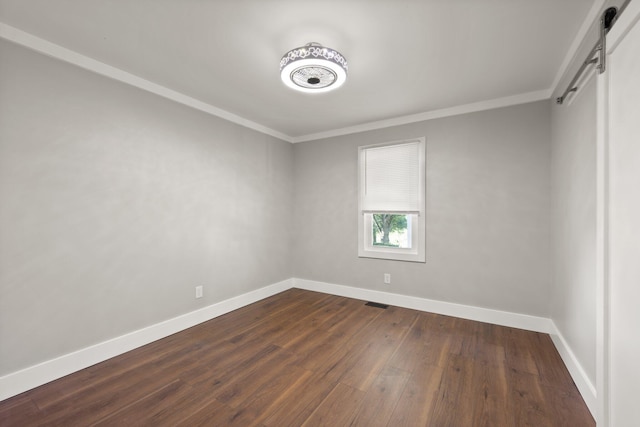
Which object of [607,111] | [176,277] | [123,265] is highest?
[607,111]

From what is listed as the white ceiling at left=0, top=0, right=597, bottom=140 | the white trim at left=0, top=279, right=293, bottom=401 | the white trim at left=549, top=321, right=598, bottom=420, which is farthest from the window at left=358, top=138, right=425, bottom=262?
the white trim at left=0, top=279, right=293, bottom=401

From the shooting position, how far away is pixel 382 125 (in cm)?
376

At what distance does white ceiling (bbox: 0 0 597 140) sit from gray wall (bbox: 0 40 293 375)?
0.38 metres

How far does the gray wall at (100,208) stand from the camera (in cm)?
190

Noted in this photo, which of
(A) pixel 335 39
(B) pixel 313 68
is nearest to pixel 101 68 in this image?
(B) pixel 313 68

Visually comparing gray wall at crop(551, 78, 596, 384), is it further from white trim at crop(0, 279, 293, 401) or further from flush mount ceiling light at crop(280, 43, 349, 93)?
white trim at crop(0, 279, 293, 401)

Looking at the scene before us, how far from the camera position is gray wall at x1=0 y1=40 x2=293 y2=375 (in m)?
1.90

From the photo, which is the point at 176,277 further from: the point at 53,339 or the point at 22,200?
the point at 22,200

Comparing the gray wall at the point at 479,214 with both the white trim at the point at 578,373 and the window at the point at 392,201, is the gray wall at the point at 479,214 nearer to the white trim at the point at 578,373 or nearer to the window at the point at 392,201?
the window at the point at 392,201

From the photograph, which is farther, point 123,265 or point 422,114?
point 422,114

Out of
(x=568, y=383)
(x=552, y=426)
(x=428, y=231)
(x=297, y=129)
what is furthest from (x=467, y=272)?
(x=297, y=129)

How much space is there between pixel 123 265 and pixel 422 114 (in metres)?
3.70

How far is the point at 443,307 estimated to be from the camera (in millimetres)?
3348

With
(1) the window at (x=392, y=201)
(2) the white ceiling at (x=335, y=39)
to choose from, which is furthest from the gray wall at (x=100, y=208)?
(1) the window at (x=392, y=201)
